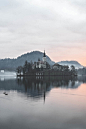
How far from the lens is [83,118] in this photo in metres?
23.5

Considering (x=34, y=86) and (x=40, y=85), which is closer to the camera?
(x=34, y=86)

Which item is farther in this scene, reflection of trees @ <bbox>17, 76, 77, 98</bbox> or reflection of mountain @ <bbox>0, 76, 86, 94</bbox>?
reflection of mountain @ <bbox>0, 76, 86, 94</bbox>

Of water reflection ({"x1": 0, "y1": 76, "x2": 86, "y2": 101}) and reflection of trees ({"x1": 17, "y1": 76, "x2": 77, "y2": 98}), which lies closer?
water reflection ({"x1": 0, "y1": 76, "x2": 86, "y2": 101})

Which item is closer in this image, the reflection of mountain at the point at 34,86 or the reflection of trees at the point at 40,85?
the reflection of trees at the point at 40,85

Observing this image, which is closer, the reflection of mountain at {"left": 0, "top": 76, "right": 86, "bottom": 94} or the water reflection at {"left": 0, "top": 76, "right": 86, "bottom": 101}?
the water reflection at {"left": 0, "top": 76, "right": 86, "bottom": 101}

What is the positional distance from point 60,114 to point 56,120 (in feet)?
10.5

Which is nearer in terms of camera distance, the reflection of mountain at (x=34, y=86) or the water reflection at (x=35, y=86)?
the water reflection at (x=35, y=86)

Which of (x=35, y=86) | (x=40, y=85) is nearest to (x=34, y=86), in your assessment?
(x=35, y=86)

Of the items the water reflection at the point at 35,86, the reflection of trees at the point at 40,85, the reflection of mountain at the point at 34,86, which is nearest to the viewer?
the water reflection at the point at 35,86

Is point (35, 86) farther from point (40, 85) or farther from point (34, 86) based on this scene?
point (40, 85)

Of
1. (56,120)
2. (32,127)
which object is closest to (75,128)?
(56,120)

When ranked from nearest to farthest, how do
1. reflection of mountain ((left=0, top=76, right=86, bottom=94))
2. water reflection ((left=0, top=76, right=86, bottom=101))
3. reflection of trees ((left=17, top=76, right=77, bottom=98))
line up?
water reflection ((left=0, top=76, right=86, bottom=101)) → reflection of trees ((left=17, top=76, right=77, bottom=98)) → reflection of mountain ((left=0, top=76, right=86, bottom=94))

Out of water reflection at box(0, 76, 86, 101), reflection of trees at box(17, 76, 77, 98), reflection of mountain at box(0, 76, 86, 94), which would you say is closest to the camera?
water reflection at box(0, 76, 86, 101)

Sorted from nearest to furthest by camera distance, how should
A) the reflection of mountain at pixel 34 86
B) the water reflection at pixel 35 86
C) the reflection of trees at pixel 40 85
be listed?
the water reflection at pixel 35 86
the reflection of trees at pixel 40 85
the reflection of mountain at pixel 34 86
